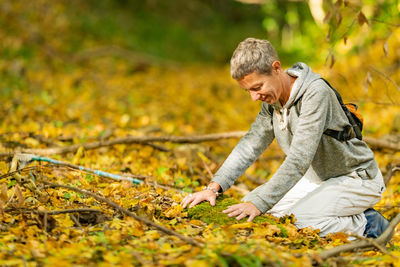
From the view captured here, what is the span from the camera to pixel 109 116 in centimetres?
Result: 593

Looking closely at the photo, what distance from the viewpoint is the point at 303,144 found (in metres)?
2.56

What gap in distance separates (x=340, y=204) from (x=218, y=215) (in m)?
0.84

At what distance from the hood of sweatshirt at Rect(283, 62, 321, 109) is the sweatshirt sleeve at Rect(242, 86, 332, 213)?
5 cm

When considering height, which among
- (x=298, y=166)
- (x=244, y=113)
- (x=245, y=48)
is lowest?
(x=244, y=113)

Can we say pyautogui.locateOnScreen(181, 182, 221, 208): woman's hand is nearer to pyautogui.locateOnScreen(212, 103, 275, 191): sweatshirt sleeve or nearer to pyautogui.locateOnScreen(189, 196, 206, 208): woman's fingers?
pyautogui.locateOnScreen(189, 196, 206, 208): woman's fingers

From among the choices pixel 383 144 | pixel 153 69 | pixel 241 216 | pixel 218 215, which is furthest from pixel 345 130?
pixel 153 69

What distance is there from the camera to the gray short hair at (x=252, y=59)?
245 centimetres

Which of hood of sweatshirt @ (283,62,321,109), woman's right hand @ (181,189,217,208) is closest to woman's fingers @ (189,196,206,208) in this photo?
woman's right hand @ (181,189,217,208)

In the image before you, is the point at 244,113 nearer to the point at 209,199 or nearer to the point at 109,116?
the point at 109,116

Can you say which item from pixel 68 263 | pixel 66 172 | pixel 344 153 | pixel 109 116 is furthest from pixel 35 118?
pixel 344 153

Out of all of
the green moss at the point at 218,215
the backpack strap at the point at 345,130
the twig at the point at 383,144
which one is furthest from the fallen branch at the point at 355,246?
the twig at the point at 383,144

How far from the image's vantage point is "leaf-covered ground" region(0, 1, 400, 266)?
217cm

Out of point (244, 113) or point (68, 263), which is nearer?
point (68, 263)

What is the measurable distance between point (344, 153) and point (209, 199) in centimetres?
98
